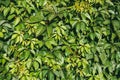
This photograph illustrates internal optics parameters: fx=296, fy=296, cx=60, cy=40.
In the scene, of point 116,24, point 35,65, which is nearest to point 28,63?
point 35,65

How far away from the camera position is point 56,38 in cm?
272

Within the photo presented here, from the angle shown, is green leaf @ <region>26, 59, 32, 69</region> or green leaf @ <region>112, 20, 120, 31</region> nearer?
green leaf @ <region>26, 59, 32, 69</region>

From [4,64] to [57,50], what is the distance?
0.52 m

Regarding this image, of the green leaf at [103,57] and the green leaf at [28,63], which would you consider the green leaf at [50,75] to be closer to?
the green leaf at [28,63]

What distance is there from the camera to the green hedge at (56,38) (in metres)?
2.71

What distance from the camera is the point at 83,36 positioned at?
289 centimetres

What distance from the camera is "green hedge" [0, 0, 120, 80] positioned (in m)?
2.71

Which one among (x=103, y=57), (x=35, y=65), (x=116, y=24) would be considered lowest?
(x=103, y=57)

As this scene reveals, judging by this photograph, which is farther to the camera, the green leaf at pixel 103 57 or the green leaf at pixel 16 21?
the green leaf at pixel 103 57

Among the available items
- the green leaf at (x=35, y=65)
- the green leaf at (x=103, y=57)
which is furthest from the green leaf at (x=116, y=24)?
the green leaf at (x=35, y=65)

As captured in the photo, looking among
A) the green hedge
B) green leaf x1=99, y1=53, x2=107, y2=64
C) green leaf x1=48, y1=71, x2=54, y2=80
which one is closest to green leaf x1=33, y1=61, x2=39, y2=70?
the green hedge

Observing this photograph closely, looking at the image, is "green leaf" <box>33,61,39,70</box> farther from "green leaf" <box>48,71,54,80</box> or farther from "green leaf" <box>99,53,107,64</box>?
"green leaf" <box>99,53,107,64</box>

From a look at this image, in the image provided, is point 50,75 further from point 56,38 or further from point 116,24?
point 116,24

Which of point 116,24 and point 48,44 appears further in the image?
point 116,24
